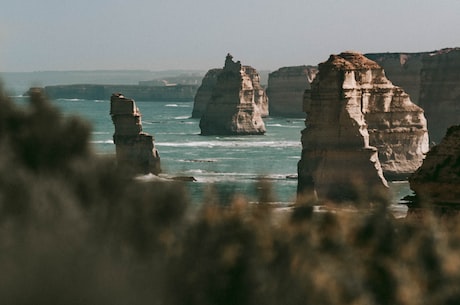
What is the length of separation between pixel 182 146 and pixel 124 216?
94555mm

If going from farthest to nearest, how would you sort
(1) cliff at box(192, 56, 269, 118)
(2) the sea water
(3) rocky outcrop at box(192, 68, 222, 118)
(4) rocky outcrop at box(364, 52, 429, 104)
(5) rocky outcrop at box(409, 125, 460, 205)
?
(3) rocky outcrop at box(192, 68, 222, 118), (1) cliff at box(192, 56, 269, 118), (4) rocky outcrop at box(364, 52, 429, 104), (2) the sea water, (5) rocky outcrop at box(409, 125, 460, 205)

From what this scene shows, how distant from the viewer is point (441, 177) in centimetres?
2316

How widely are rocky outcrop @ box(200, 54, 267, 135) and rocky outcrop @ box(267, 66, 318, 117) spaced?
47557mm

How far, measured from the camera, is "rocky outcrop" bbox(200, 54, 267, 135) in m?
124

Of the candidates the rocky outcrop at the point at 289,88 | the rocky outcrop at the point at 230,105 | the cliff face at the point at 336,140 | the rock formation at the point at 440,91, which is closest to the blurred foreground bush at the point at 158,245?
the cliff face at the point at 336,140

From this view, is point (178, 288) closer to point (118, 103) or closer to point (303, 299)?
point (303, 299)

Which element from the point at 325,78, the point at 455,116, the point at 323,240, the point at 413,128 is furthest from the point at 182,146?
the point at 323,240

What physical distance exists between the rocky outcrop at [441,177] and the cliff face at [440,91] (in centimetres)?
7064

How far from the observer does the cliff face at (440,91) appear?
96.2m

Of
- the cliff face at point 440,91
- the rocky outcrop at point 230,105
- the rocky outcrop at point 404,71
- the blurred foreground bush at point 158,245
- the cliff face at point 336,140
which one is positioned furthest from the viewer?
the rocky outcrop at point 230,105

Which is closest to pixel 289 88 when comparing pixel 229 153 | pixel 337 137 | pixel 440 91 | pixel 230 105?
pixel 230 105

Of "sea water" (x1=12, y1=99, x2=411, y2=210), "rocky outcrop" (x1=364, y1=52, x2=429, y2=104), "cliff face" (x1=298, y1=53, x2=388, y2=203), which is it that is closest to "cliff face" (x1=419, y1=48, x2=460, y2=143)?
"sea water" (x1=12, y1=99, x2=411, y2=210)

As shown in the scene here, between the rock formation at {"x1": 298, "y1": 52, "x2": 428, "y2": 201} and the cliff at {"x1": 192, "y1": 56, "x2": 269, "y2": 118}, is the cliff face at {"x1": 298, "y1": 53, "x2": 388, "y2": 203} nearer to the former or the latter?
→ the rock formation at {"x1": 298, "y1": 52, "x2": 428, "y2": 201}

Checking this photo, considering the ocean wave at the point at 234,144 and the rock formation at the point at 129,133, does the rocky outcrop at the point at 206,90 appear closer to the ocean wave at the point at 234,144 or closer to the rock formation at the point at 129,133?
the ocean wave at the point at 234,144
